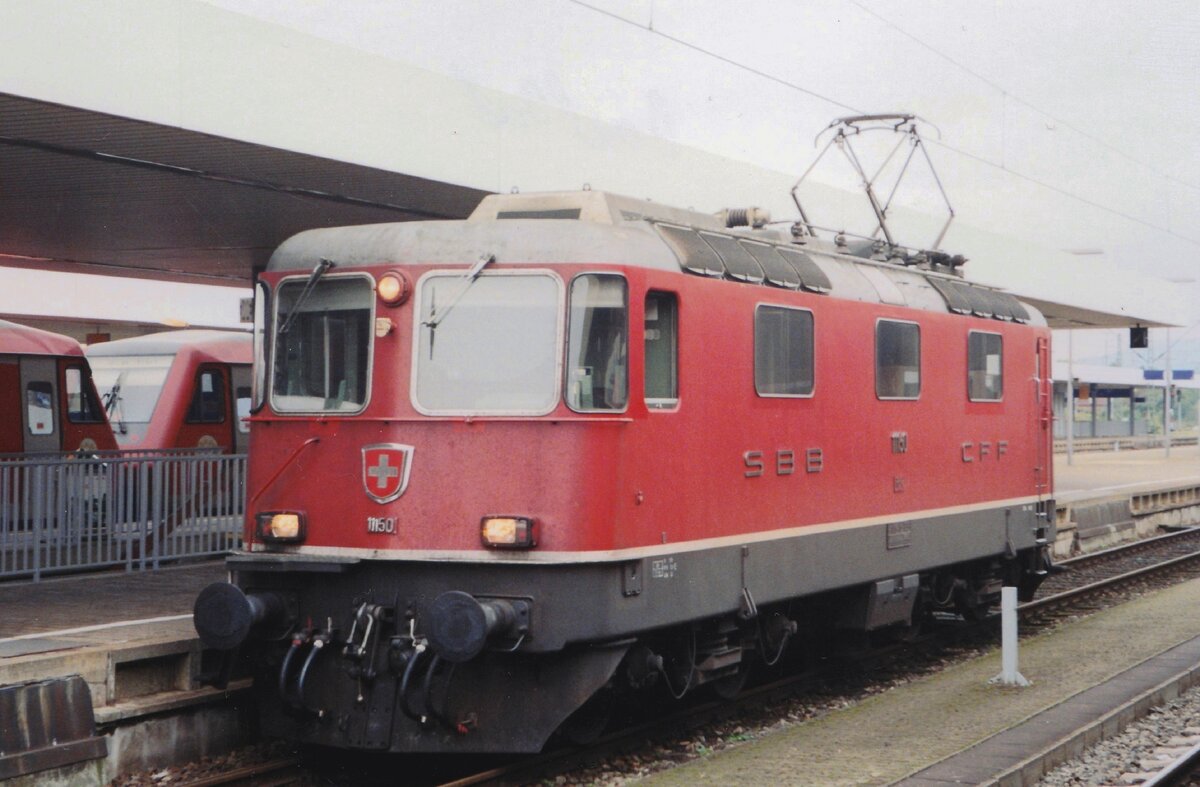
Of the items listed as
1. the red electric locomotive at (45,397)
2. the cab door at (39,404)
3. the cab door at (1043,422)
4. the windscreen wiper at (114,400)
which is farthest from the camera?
the windscreen wiper at (114,400)

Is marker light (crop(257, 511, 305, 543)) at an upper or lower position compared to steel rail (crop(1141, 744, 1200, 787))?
upper

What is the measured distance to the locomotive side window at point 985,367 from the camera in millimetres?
13414

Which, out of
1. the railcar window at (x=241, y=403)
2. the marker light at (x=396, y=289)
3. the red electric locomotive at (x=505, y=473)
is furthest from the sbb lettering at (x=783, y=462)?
the railcar window at (x=241, y=403)

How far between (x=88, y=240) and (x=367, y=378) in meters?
11.3

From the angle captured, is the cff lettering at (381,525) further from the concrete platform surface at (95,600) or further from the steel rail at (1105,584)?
the steel rail at (1105,584)

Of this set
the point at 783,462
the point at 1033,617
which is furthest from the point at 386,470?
the point at 1033,617

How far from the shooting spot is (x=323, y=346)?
29.5 ft

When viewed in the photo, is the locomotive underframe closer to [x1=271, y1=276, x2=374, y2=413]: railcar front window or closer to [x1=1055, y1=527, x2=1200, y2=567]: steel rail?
[x1=271, y1=276, x2=374, y2=413]: railcar front window

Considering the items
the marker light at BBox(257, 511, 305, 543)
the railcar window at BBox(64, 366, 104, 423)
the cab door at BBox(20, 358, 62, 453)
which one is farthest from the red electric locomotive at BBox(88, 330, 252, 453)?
the marker light at BBox(257, 511, 305, 543)

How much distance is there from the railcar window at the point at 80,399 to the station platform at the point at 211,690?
551 cm

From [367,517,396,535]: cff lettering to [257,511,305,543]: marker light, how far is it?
1.61 ft

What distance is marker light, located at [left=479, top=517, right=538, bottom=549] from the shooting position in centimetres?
824

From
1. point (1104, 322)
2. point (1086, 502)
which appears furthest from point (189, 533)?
point (1104, 322)

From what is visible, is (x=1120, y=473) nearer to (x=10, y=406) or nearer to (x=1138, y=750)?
(x=10, y=406)
